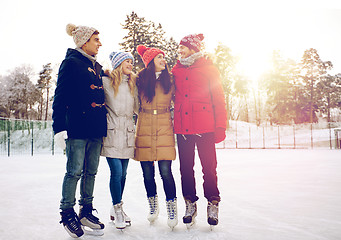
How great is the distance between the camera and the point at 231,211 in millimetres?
3590

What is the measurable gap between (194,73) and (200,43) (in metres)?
0.40

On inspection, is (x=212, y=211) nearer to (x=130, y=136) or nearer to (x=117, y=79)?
(x=130, y=136)

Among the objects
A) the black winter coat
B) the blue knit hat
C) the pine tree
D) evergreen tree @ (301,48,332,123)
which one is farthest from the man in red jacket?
evergreen tree @ (301,48,332,123)

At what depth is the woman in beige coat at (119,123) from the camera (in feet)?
9.43

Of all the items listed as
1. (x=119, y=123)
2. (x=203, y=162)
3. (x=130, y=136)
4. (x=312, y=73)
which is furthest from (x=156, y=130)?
(x=312, y=73)

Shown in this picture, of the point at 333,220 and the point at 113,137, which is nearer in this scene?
the point at 113,137

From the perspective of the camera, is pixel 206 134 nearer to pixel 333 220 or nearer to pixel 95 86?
pixel 95 86

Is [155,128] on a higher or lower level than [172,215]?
higher

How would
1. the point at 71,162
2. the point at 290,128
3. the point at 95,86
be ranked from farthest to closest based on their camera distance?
the point at 290,128, the point at 95,86, the point at 71,162

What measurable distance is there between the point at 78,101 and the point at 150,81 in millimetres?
748

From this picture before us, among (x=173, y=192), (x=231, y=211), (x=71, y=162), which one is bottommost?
(x=231, y=211)

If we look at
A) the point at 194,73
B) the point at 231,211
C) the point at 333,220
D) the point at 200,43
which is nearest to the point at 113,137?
the point at 194,73

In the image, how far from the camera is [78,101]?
2715 millimetres

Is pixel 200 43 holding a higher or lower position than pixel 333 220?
higher
